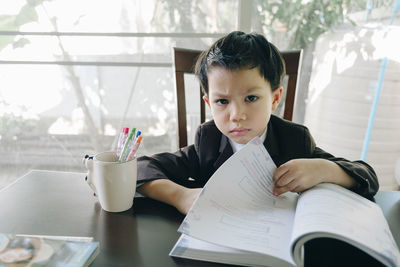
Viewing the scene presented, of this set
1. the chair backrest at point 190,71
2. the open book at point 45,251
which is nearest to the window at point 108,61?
the chair backrest at point 190,71

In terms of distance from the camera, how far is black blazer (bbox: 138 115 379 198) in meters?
0.79

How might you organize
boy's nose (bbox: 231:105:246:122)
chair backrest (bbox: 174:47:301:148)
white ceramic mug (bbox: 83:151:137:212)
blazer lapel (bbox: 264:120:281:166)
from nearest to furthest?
white ceramic mug (bbox: 83:151:137:212), boy's nose (bbox: 231:105:246:122), blazer lapel (bbox: 264:120:281:166), chair backrest (bbox: 174:47:301:148)

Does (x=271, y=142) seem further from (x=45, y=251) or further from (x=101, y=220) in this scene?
(x=45, y=251)

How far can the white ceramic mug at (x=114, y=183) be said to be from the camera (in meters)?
0.62

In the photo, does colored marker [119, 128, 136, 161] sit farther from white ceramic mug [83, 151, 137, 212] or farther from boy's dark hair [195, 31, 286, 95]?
boy's dark hair [195, 31, 286, 95]

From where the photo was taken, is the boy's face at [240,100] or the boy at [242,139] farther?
the boy's face at [240,100]

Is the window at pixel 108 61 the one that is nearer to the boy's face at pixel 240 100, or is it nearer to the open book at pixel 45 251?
the boy's face at pixel 240 100

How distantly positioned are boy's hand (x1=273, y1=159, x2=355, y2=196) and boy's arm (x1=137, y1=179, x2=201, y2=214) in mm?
167

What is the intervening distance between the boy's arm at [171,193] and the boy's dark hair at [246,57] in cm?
30

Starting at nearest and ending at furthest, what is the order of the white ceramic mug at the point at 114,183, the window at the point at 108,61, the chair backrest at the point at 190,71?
1. the white ceramic mug at the point at 114,183
2. the chair backrest at the point at 190,71
3. the window at the point at 108,61

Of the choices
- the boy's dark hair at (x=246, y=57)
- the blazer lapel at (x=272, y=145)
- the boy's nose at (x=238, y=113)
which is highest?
the boy's dark hair at (x=246, y=57)

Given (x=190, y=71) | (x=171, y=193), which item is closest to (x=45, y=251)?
(x=171, y=193)

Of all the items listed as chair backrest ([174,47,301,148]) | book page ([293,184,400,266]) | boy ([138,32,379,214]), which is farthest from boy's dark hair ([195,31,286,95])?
book page ([293,184,400,266])

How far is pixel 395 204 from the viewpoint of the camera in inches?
27.7
